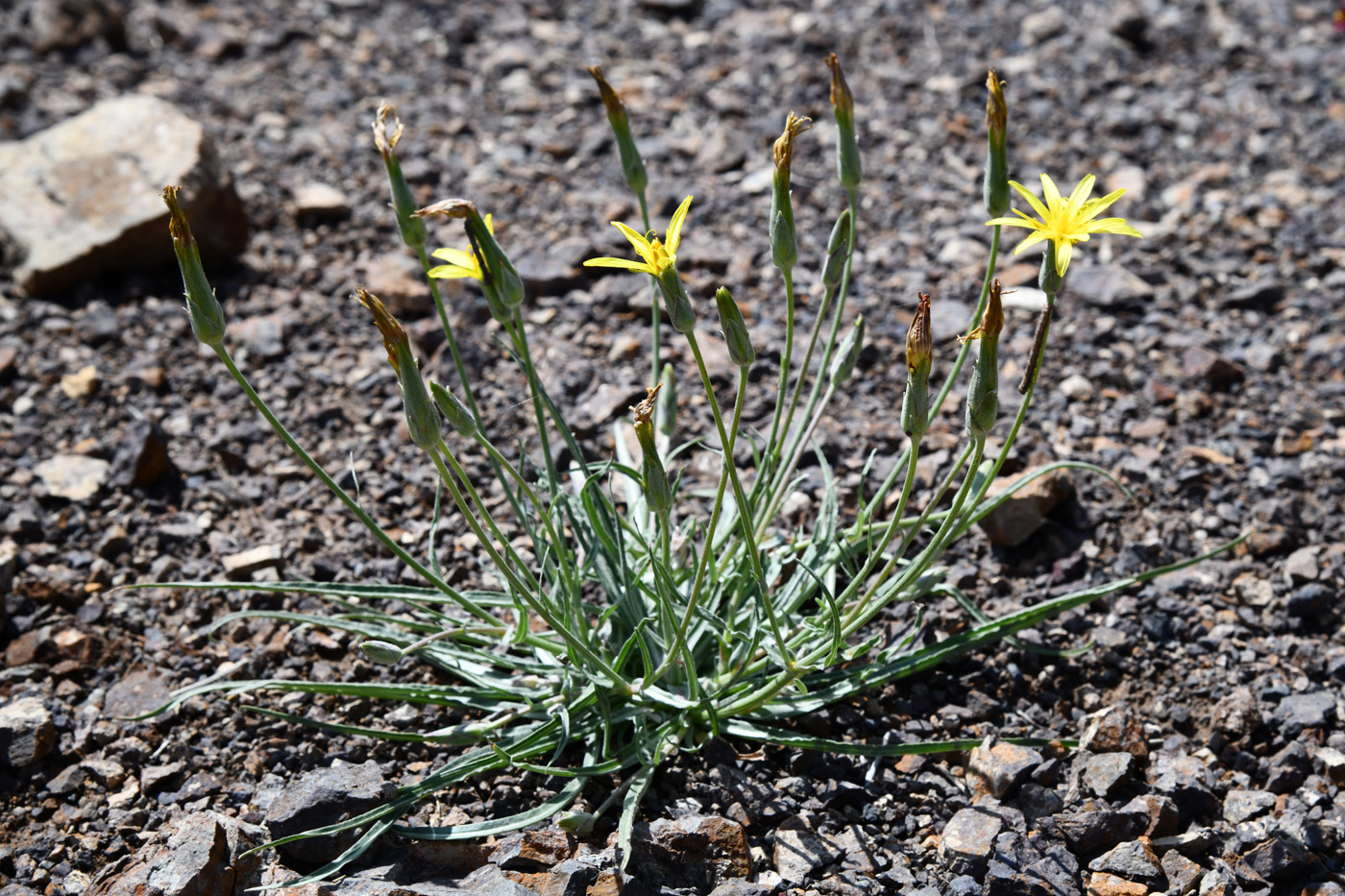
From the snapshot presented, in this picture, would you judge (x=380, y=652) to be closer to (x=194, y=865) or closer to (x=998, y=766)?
(x=194, y=865)

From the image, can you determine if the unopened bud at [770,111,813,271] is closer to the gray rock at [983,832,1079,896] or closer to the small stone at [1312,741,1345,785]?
the gray rock at [983,832,1079,896]

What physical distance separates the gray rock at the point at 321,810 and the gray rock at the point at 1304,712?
2.54 m

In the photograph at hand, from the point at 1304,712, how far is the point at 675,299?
7.57 ft

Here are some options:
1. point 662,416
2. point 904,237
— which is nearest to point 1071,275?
point 904,237

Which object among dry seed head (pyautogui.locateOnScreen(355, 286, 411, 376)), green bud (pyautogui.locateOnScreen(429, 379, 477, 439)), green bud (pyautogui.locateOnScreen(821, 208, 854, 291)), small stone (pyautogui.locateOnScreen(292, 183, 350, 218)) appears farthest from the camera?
small stone (pyautogui.locateOnScreen(292, 183, 350, 218))

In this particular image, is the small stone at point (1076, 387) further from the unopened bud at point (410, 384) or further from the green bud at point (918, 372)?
the unopened bud at point (410, 384)

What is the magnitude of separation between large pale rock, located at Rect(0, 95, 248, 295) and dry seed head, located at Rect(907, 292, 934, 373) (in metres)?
3.89

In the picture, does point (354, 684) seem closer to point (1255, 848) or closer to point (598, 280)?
point (1255, 848)

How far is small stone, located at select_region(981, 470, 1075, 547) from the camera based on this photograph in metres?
3.83

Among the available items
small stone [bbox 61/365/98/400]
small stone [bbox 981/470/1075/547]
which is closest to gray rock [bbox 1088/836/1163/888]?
small stone [bbox 981/470/1075/547]

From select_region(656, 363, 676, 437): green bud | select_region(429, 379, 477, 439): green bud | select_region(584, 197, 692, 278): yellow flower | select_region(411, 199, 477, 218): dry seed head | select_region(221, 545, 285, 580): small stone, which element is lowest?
select_region(221, 545, 285, 580): small stone

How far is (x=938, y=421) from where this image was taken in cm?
445

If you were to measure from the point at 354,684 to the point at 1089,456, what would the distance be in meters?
2.84

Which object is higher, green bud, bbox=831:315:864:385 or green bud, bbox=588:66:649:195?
green bud, bbox=588:66:649:195
